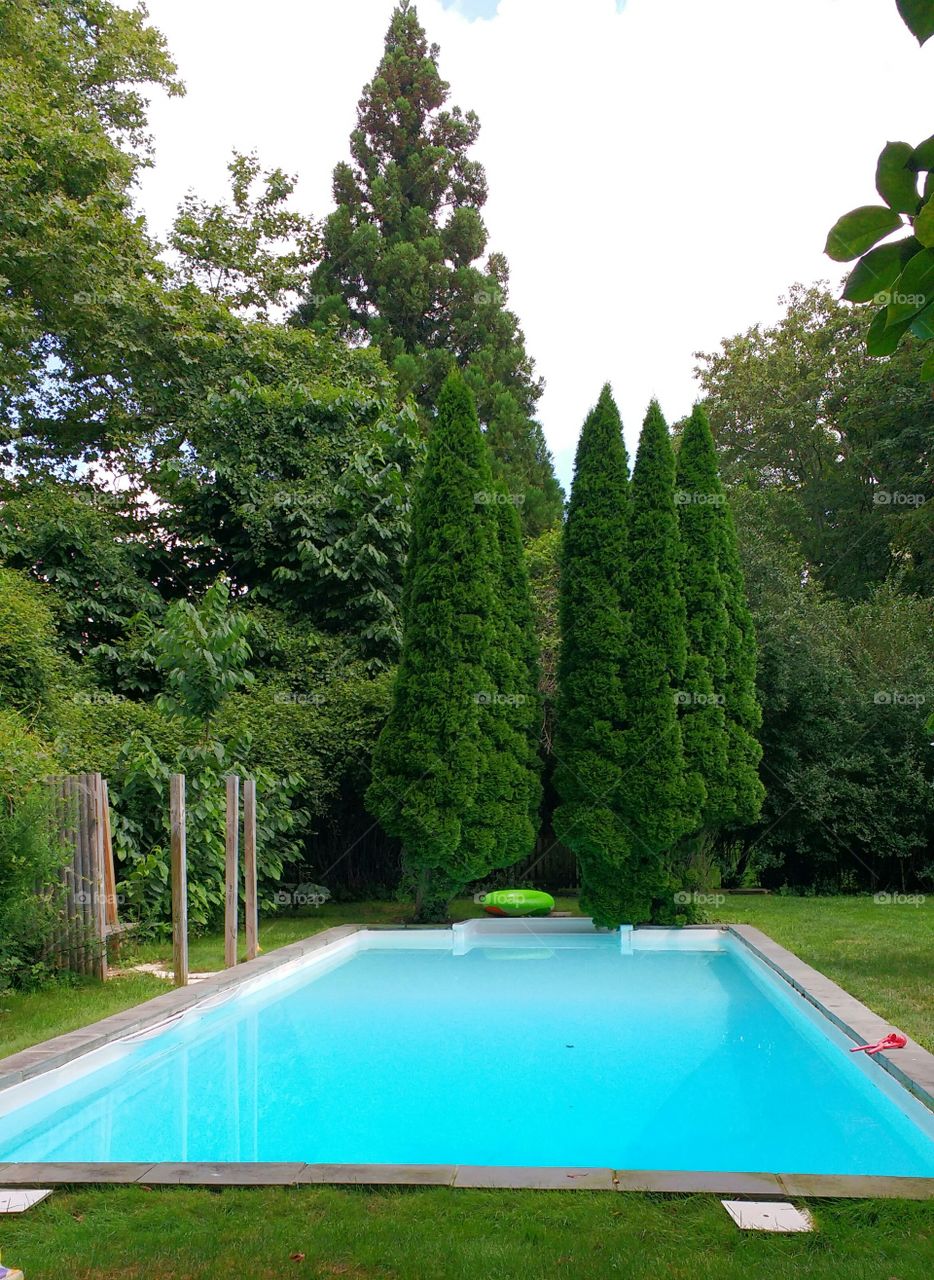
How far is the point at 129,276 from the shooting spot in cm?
1755

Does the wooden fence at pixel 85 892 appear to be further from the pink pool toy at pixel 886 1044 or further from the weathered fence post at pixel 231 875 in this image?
the pink pool toy at pixel 886 1044

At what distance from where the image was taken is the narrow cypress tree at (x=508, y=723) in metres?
12.8

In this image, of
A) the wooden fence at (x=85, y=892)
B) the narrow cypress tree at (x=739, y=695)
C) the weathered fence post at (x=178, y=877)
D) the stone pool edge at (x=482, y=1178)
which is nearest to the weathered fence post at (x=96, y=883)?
the wooden fence at (x=85, y=892)

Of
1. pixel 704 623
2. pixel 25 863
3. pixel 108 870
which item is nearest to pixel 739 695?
pixel 704 623

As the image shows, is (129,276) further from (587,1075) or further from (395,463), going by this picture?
(587,1075)

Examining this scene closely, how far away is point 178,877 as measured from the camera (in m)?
8.02

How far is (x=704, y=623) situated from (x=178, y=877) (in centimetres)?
793

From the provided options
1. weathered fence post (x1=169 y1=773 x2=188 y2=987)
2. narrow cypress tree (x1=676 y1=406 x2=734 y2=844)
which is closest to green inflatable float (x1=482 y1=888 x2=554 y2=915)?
narrow cypress tree (x1=676 y1=406 x2=734 y2=844)

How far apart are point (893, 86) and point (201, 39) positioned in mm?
23538

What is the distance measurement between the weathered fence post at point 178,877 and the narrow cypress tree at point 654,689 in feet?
19.9

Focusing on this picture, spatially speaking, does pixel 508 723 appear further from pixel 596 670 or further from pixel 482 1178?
pixel 482 1178

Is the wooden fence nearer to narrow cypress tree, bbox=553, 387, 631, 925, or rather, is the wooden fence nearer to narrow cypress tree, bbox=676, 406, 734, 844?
narrow cypress tree, bbox=553, 387, 631, 925

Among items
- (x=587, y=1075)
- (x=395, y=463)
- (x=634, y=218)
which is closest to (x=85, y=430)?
(x=395, y=463)

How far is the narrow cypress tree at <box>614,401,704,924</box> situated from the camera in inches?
494
